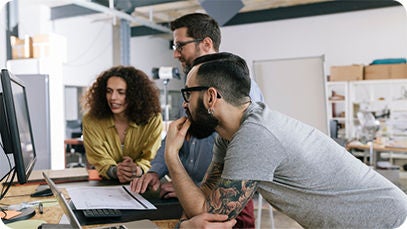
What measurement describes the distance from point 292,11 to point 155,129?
6.52 meters

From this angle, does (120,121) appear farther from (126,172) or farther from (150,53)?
(150,53)

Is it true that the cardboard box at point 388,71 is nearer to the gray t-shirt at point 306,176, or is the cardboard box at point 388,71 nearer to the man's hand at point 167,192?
the gray t-shirt at point 306,176

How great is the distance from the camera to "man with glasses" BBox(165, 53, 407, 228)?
992mm

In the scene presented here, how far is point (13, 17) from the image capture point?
17.2 ft

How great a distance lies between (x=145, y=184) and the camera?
138 cm

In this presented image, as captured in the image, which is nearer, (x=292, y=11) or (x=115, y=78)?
(x=115, y=78)

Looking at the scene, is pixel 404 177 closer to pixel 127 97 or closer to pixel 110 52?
pixel 127 97

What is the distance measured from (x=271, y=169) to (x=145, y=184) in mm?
558

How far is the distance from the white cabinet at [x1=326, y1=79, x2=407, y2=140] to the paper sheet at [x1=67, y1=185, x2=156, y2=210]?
529cm

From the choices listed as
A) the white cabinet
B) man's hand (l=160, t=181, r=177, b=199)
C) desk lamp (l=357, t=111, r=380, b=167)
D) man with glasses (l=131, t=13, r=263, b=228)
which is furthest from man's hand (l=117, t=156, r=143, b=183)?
the white cabinet

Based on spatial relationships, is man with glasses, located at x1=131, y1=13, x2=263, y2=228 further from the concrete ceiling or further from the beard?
the concrete ceiling

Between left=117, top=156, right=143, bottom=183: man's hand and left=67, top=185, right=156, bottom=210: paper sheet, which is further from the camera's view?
left=117, top=156, right=143, bottom=183: man's hand

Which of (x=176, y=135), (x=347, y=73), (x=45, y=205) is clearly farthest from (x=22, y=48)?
(x=347, y=73)

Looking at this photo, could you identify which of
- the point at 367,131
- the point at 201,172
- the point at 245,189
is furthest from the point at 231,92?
the point at 367,131
